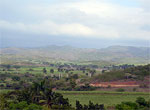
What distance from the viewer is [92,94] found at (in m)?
57.3

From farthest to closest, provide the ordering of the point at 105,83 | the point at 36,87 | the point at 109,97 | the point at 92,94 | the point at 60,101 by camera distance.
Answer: the point at 105,83
the point at 92,94
the point at 109,97
the point at 36,87
the point at 60,101

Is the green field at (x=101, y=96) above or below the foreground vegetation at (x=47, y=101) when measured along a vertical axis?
below

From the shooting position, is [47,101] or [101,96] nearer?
[47,101]

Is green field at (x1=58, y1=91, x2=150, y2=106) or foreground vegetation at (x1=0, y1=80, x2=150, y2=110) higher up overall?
foreground vegetation at (x1=0, y1=80, x2=150, y2=110)

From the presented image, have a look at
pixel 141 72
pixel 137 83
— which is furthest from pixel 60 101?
pixel 141 72

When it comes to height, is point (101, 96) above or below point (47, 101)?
below

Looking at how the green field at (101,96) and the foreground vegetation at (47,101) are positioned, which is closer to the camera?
the foreground vegetation at (47,101)

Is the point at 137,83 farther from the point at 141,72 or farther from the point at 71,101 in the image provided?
the point at 71,101

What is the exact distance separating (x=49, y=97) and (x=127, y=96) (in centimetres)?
2371

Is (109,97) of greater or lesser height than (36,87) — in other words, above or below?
below

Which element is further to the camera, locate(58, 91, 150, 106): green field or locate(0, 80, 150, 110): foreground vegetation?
locate(58, 91, 150, 106): green field

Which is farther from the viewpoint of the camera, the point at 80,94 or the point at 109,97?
the point at 80,94

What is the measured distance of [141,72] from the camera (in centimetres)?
7719

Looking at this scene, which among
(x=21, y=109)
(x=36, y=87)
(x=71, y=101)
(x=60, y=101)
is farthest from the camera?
(x=71, y=101)
